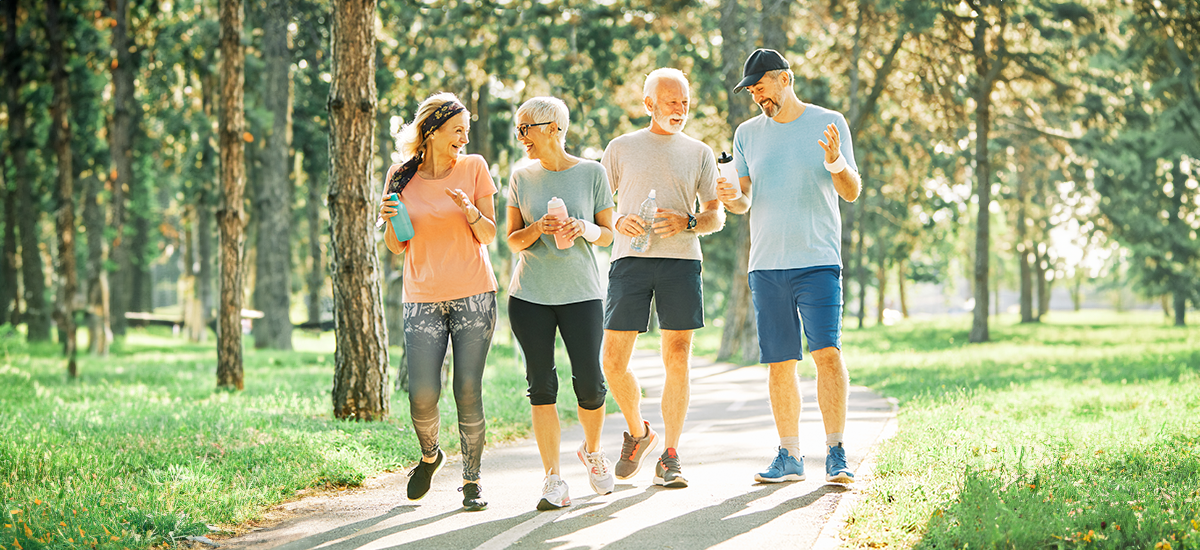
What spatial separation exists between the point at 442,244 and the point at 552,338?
0.76 m

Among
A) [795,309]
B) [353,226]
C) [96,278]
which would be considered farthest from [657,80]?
[96,278]

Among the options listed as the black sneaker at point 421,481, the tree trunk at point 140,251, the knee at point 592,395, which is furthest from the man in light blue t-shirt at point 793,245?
the tree trunk at point 140,251

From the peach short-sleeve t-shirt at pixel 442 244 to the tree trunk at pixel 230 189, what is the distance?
291 inches

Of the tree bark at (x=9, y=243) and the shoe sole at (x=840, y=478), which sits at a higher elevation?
the tree bark at (x=9, y=243)

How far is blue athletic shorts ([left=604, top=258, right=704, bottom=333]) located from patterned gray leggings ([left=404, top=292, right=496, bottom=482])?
2.72 feet

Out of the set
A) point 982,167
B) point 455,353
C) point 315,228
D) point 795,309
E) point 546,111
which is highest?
point 982,167

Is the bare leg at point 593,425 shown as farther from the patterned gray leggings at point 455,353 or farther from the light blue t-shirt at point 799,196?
the light blue t-shirt at point 799,196

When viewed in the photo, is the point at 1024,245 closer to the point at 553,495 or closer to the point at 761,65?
the point at 761,65

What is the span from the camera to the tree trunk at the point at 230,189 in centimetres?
1180

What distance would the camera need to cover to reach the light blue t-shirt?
5.60 m

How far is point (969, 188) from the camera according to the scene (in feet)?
102

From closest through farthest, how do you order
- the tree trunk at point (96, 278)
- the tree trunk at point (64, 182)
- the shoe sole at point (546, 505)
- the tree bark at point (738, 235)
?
the shoe sole at point (546, 505)
the tree trunk at point (64, 182)
the tree bark at point (738, 235)
the tree trunk at point (96, 278)

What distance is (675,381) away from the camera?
5871 mm

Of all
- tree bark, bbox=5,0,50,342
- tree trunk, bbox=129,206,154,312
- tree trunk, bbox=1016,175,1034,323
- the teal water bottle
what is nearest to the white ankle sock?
the teal water bottle
